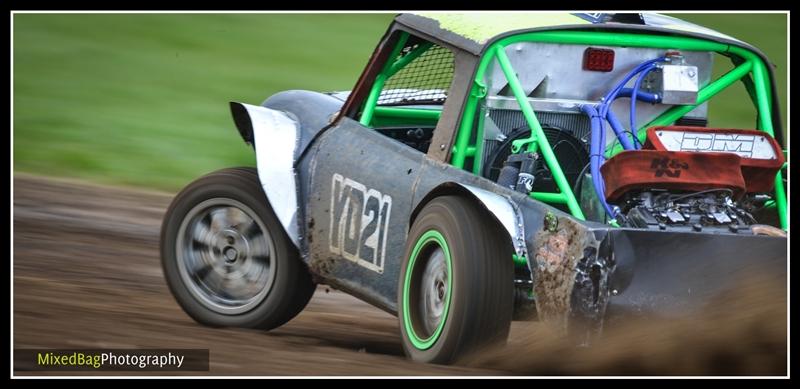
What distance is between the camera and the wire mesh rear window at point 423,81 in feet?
25.3

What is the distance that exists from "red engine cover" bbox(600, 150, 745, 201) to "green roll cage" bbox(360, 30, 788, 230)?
0.19 m

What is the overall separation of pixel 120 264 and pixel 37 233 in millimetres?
993

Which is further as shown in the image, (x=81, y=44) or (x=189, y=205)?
(x=81, y=44)

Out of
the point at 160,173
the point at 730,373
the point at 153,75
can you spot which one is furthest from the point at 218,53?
the point at 730,373

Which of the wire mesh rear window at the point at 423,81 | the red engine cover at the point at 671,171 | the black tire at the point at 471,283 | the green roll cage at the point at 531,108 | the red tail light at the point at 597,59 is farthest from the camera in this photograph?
the wire mesh rear window at the point at 423,81

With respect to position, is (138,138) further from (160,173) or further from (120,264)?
(120,264)

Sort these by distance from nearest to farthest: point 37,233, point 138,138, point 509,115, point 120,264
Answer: point 509,115 < point 120,264 < point 37,233 < point 138,138

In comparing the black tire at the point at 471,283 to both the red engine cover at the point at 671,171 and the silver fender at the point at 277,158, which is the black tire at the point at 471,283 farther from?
the silver fender at the point at 277,158

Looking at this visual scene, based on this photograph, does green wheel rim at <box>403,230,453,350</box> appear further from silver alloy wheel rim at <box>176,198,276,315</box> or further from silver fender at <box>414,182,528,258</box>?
silver alloy wheel rim at <box>176,198,276,315</box>

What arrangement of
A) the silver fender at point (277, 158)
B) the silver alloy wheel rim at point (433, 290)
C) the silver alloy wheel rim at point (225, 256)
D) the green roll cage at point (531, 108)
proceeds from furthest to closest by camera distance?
1. the silver alloy wheel rim at point (225, 256)
2. the silver fender at point (277, 158)
3. the green roll cage at point (531, 108)
4. the silver alloy wheel rim at point (433, 290)

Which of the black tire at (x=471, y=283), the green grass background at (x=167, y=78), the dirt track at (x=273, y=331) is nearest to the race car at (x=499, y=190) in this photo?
the black tire at (x=471, y=283)

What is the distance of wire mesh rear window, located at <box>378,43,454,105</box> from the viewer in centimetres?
772

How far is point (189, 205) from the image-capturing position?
23.9 feet

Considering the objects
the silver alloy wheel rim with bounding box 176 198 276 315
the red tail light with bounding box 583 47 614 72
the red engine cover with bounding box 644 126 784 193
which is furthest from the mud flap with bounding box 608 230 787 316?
the silver alloy wheel rim with bounding box 176 198 276 315
